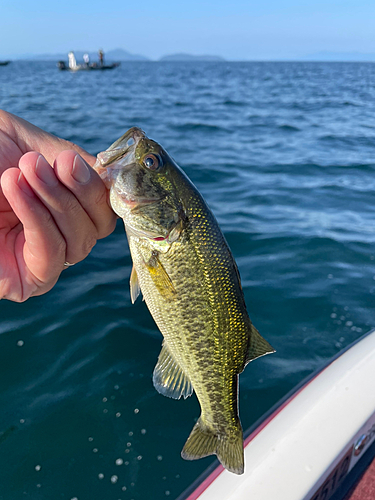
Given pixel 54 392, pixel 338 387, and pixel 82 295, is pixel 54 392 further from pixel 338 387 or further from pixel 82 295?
pixel 338 387

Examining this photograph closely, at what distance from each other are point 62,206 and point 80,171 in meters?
0.27

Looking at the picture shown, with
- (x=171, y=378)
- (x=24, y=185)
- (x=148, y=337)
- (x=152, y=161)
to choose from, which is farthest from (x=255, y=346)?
(x=148, y=337)

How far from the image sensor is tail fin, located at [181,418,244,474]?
88.7 inches

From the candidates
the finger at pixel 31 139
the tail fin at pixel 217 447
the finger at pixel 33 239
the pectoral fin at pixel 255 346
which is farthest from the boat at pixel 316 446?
the finger at pixel 31 139

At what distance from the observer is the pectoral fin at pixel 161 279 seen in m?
2.25

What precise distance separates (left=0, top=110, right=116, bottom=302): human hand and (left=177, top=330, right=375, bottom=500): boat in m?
1.88

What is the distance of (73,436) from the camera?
12.3 ft

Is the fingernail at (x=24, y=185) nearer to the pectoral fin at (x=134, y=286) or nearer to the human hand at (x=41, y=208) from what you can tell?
the human hand at (x=41, y=208)

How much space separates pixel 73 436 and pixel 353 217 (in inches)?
298

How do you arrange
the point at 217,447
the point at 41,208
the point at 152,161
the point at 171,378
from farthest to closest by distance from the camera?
the point at 171,378 < the point at 217,447 < the point at 152,161 < the point at 41,208

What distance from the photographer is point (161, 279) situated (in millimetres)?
2252

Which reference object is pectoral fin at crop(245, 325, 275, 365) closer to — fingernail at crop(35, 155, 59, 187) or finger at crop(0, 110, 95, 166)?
fingernail at crop(35, 155, 59, 187)

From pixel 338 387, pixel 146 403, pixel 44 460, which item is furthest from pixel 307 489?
pixel 44 460

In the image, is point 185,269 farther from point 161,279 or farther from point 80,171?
point 80,171
